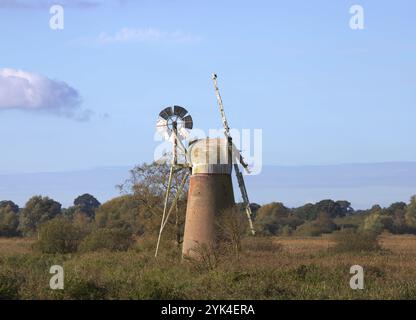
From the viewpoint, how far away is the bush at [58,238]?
43.3m

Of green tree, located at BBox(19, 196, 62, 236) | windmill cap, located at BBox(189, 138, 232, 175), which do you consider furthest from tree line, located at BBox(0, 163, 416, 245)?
windmill cap, located at BBox(189, 138, 232, 175)

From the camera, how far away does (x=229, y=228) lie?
30422 millimetres

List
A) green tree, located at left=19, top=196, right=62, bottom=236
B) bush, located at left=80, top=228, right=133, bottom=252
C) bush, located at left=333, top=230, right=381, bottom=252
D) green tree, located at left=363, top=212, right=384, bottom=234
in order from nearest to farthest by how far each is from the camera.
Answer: bush, located at left=333, top=230, right=381, bottom=252, bush, located at left=80, top=228, right=133, bottom=252, green tree, located at left=363, top=212, right=384, bottom=234, green tree, located at left=19, top=196, right=62, bottom=236

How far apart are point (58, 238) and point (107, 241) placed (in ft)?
10.4

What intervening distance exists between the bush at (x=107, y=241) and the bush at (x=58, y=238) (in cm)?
131

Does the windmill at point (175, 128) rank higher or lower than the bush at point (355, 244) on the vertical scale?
higher

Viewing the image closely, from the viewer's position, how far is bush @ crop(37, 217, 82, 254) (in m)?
43.3

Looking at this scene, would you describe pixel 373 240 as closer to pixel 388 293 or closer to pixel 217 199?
pixel 217 199

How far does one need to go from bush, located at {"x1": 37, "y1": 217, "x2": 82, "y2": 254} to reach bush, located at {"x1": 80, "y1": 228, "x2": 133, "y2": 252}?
1.31 meters

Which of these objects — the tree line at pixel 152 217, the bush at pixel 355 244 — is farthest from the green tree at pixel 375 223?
the bush at pixel 355 244

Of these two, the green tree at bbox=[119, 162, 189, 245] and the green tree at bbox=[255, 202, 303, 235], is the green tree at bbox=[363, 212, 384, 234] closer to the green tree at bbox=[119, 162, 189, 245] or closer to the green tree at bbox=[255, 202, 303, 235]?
the green tree at bbox=[255, 202, 303, 235]

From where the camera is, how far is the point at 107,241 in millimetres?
42656

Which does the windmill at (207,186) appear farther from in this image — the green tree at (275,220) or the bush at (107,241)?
the green tree at (275,220)
